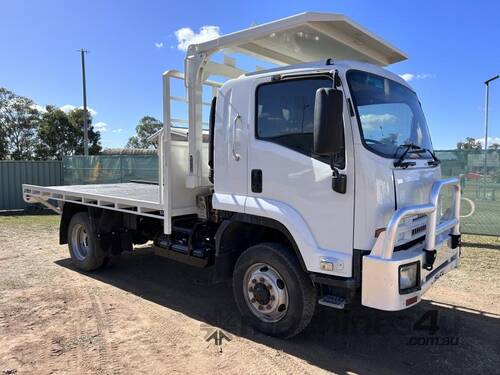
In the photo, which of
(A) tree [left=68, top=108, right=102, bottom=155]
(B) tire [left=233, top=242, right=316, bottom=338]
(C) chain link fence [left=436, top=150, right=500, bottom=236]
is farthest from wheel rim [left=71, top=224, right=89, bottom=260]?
(A) tree [left=68, top=108, right=102, bottom=155]

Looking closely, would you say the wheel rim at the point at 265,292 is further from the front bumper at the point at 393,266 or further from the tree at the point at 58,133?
the tree at the point at 58,133

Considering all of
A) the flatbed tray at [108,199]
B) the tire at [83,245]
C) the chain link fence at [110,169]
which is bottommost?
the tire at [83,245]

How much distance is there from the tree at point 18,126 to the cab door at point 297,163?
42347mm

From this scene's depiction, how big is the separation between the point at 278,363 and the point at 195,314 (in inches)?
58.9

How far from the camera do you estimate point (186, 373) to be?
3508 mm

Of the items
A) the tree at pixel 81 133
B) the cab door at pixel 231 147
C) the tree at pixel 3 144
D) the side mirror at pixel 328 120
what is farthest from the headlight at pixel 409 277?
the tree at pixel 3 144

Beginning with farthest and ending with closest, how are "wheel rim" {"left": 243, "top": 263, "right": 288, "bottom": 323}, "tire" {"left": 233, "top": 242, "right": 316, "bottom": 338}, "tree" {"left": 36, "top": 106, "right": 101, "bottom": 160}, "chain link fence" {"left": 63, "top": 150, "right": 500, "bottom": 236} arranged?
1. "tree" {"left": 36, "top": 106, "right": 101, "bottom": 160}
2. "chain link fence" {"left": 63, "top": 150, "right": 500, "bottom": 236}
3. "wheel rim" {"left": 243, "top": 263, "right": 288, "bottom": 323}
4. "tire" {"left": 233, "top": 242, "right": 316, "bottom": 338}

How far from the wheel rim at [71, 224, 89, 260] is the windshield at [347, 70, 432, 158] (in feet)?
16.7

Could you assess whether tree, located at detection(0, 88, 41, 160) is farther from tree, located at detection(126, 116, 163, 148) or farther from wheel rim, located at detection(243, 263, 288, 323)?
wheel rim, located at detection(243, 263, 288, 323)

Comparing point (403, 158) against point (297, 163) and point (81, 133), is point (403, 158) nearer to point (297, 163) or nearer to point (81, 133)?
point (297, 163)

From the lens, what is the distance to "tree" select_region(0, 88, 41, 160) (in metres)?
39.7

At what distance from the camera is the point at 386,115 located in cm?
386

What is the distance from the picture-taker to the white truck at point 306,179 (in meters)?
3.42

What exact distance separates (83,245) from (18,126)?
3950 centimetres
